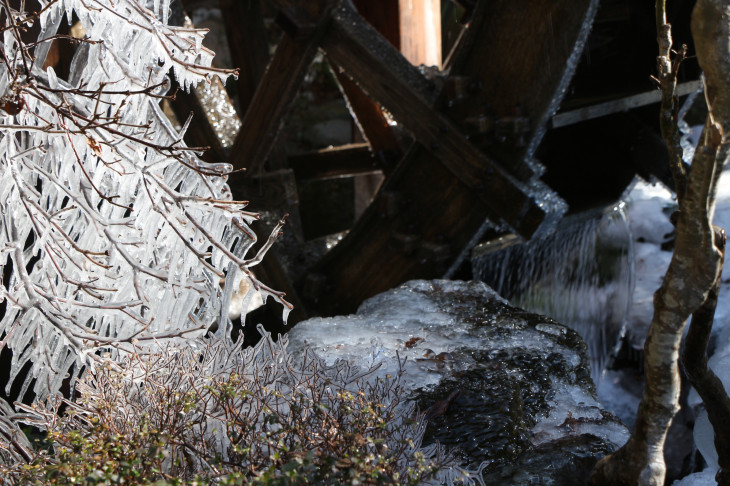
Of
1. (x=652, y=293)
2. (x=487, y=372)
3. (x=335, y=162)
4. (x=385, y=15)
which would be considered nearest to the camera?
(x=487, y=372)

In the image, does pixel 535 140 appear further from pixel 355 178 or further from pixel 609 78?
pixel 355 178

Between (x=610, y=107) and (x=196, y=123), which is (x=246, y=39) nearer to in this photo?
(x=196, y=123)

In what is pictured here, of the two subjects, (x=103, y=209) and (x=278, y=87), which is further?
(x=278, y=87)

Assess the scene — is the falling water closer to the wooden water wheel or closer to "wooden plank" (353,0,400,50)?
the wooden water wheel

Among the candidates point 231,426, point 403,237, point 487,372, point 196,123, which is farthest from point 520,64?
point 231,426

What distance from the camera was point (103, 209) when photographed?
283 centimetres

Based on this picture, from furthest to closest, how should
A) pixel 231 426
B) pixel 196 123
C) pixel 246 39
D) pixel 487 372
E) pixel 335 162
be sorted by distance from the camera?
pixel 335 162 → pixel 246 39 → pixel 196 123 → pixel 487 372 → pixel 231 426

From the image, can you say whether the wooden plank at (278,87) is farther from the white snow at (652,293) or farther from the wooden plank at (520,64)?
the white snow at (652,293)

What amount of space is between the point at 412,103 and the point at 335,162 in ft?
6.45

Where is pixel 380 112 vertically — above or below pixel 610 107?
below

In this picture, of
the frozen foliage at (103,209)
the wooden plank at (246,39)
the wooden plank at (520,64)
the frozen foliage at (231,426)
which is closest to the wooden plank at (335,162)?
the wooden plank at (246,39)

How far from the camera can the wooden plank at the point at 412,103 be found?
14.6 ft

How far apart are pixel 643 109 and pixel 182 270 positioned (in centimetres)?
473

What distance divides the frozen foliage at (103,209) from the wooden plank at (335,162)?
357 cm
